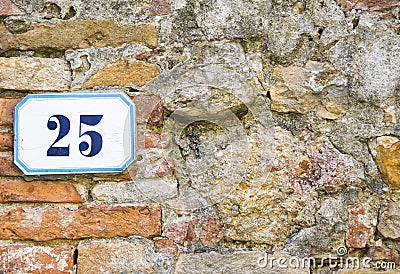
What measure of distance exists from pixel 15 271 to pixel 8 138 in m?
0.32

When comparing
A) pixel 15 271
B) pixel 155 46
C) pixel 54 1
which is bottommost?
pixel 15 271

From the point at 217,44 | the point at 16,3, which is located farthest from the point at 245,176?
the point at 16,3

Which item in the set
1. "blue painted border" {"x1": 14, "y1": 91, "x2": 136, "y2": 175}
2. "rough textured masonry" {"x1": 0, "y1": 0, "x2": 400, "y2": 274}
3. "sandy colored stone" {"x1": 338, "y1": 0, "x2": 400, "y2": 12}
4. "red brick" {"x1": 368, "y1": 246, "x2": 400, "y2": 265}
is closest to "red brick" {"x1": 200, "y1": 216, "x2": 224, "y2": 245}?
"rough textured masonry" {"x1": 0, "y1": 0, "x2": 400, "y2": 274}

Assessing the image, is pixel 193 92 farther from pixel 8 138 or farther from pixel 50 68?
pixel 8 138

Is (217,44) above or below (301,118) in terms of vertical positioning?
above

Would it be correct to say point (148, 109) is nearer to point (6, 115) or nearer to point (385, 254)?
point (6, 115)

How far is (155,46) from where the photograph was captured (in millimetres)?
1261

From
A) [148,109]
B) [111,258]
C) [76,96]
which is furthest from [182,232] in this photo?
[76,96]

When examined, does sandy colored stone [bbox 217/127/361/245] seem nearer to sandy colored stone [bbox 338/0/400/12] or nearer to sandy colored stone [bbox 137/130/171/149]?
sandy colored stone [bbox 137/130/171/149]

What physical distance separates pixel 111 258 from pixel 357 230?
0.60 m

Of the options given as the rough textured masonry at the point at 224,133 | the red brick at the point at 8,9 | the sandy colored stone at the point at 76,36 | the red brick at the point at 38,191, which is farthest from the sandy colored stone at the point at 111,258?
the red brick at the point at 8,9

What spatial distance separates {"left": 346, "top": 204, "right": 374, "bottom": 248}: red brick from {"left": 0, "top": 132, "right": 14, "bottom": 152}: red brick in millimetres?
835

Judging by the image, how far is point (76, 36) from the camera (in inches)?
49.4

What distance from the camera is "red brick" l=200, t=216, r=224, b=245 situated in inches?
48.9
